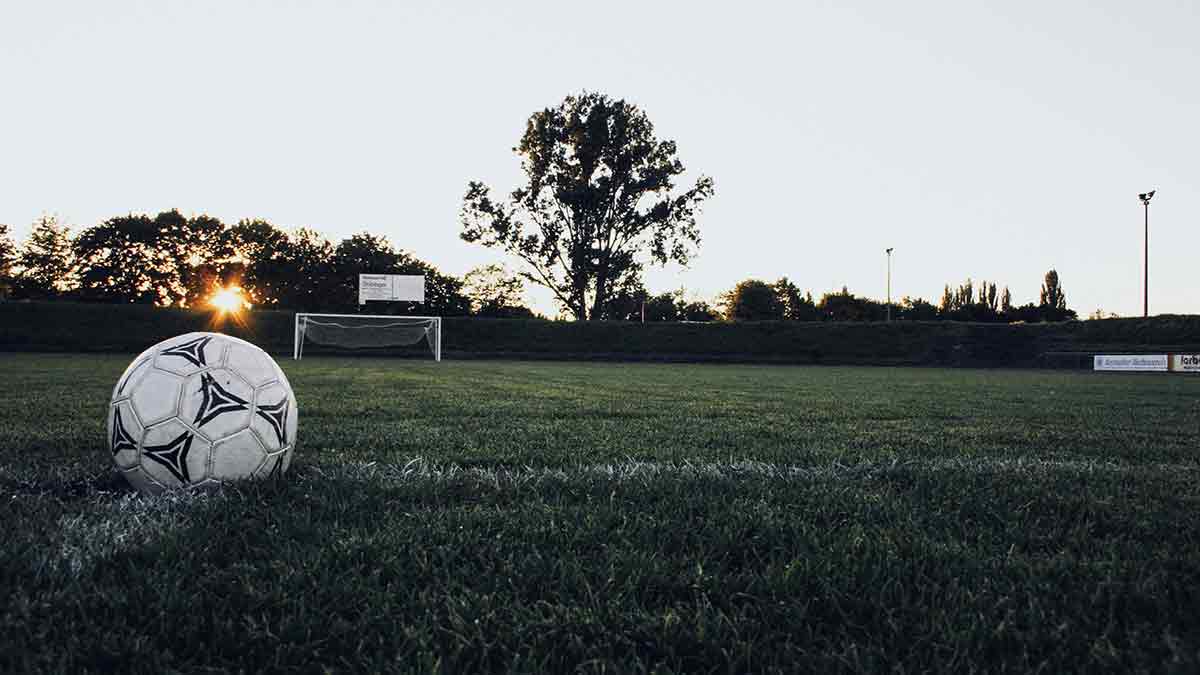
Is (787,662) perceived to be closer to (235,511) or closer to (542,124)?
(235,511)

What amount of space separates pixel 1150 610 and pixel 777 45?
20.0 meters

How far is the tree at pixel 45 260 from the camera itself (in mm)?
44344

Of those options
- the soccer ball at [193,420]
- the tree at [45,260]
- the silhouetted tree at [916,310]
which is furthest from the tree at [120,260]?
the silhouetted tree at [916,310]

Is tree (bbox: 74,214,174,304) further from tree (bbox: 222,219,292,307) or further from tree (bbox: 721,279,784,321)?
tree (bbox: 721,279,784,321)

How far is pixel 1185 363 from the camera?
73.4 ft

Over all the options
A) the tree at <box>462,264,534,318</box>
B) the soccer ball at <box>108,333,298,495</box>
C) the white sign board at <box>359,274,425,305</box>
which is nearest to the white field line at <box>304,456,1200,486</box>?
the soccer ball at <box>108,333,298,495</box>

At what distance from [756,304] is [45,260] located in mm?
68599

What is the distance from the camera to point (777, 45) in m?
18.5

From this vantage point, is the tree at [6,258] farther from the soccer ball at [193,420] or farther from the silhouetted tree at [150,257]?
the soccer ball at [193,420]

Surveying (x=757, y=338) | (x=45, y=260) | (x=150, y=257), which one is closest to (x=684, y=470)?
(x=757, y=338)

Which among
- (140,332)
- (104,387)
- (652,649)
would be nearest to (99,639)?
A: (652,649)

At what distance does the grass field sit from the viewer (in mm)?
1250

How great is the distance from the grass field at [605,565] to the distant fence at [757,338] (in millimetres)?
27083

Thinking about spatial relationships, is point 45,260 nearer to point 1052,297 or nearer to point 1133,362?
point 1133,362
